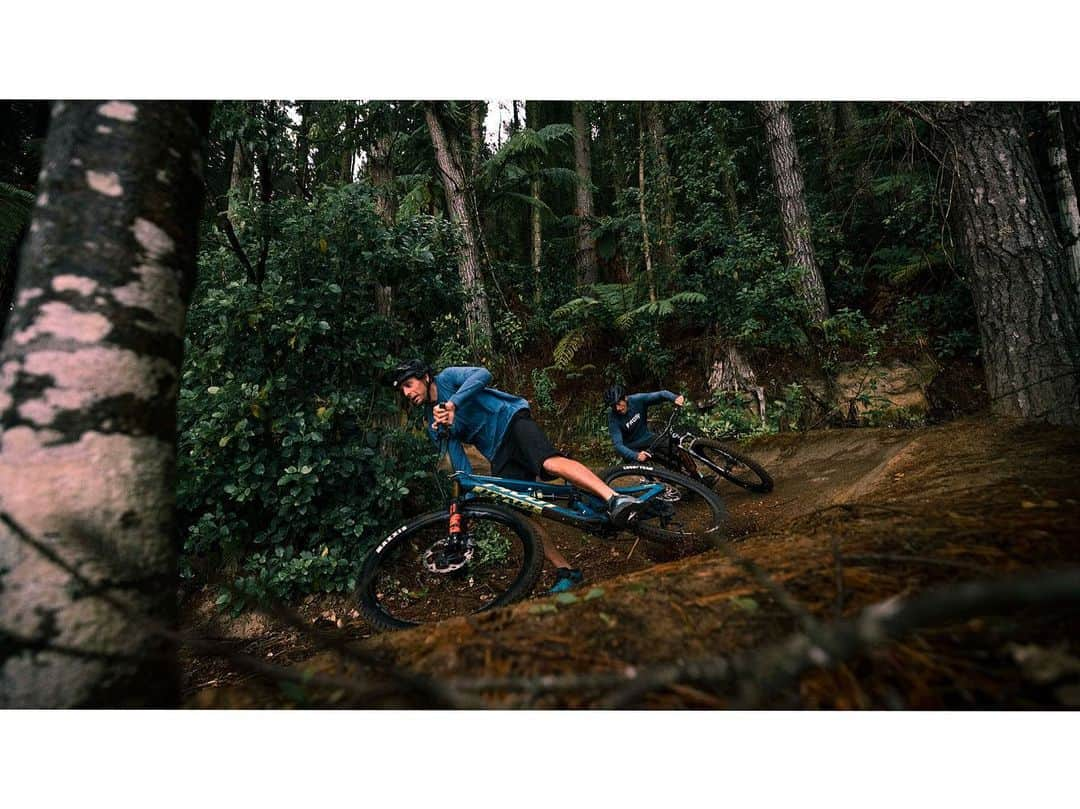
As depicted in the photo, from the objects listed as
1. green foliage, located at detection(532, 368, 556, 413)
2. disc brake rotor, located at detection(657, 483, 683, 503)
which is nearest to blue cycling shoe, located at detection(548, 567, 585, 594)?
disc brake rotor, located at detection(657, 483, 683, 503)

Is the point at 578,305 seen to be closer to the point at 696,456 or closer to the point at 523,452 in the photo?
the point at 696,456

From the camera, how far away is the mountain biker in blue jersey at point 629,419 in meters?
4.89

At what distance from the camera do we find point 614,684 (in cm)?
87

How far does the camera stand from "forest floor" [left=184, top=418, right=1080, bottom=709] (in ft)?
2.79

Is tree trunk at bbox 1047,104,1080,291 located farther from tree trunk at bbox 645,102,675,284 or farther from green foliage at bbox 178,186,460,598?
tree trunk at bbox 645,102,675,284

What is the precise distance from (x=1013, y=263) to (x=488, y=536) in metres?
4.53

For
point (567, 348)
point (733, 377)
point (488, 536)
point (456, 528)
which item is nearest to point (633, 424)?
point (488, 536)

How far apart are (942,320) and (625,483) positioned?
20.4 feet

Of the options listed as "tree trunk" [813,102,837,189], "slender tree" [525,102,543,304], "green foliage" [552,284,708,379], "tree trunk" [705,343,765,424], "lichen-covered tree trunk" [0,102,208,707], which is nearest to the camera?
"lichen-covered tree trunk" [0,102,208,707]

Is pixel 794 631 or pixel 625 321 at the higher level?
pixel 625 321

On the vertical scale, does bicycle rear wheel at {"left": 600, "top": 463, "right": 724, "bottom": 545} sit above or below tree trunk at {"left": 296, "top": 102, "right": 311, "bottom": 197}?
below

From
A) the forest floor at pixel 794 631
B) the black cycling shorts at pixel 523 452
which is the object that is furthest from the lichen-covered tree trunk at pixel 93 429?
the black cycling shorts at pixel 523 452

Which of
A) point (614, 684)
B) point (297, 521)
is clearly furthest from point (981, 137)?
point (297, 521)

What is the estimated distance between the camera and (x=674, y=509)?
3.82m
